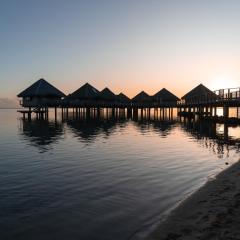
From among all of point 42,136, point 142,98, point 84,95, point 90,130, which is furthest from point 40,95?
point 42,136

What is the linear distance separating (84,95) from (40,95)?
847 cm

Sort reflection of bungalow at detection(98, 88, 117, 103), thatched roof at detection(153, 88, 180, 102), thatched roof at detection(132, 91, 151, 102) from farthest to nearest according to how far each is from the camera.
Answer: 1. thatched roof at detection(132, 91, 151, 102)
2. thatched roof at detection(153, 88, 180, 102)
3. reflection of bungalow at detection(98, 88, 117, 103)

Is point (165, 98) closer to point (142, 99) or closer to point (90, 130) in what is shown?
point (142, 99)

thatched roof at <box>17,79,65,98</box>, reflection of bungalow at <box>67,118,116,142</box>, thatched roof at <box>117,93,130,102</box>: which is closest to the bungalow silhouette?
thatched roof at <box>117,93,130,102</box>

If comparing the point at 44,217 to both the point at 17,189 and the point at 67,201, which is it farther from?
the point at 17,189

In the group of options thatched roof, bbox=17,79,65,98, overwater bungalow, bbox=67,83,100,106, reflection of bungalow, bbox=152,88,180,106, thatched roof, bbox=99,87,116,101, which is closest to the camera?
thatched roof, bbox=17,79,65,98

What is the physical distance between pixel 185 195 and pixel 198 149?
11.4 m

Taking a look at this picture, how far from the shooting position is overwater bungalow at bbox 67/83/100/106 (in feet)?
225

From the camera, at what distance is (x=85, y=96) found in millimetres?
68750

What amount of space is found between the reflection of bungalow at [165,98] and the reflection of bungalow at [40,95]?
19.5 meters

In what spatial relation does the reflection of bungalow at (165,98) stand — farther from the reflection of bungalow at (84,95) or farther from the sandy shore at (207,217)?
the sandy shore at (207,217)

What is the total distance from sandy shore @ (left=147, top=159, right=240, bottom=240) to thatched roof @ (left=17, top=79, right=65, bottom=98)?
182ft

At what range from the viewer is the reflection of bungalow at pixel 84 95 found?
6875cm

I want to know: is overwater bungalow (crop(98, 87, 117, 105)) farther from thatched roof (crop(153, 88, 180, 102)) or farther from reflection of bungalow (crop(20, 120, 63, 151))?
reflection of bungalow (crop(20, 120, 63, 151))
